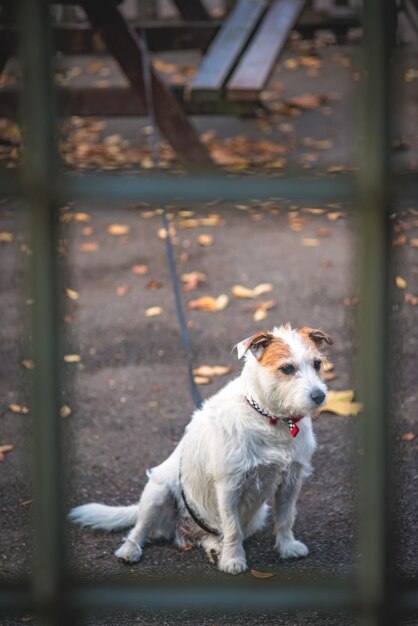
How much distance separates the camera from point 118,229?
338 inches

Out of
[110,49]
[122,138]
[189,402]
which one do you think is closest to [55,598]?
[189,402]

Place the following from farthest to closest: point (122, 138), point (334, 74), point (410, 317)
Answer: point (334, 74)
point (122, 138)
point (410, 317)

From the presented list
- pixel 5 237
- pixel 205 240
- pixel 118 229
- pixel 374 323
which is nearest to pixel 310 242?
pixel 205 240

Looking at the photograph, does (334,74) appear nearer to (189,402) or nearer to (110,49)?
(110,49)

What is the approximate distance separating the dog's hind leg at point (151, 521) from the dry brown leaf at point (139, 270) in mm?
3660

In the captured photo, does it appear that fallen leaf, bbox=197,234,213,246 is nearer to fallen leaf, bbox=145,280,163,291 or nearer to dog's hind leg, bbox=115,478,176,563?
fallen leaf, bbox=145,280,163,291

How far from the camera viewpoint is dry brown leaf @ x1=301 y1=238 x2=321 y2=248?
813 cm

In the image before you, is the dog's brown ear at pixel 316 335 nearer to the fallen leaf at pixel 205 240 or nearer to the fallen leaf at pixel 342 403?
the fallen leaf at pixel 342 403

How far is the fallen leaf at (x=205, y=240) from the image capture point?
8203 millimetres

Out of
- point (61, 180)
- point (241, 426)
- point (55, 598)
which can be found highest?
point (61, 180)

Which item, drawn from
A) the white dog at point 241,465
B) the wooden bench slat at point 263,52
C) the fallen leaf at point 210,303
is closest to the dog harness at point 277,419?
the white dog at point 241,465

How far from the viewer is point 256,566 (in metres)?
4.00

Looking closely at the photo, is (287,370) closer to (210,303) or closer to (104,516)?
(104,516)

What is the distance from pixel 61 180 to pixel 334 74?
12.1 m
